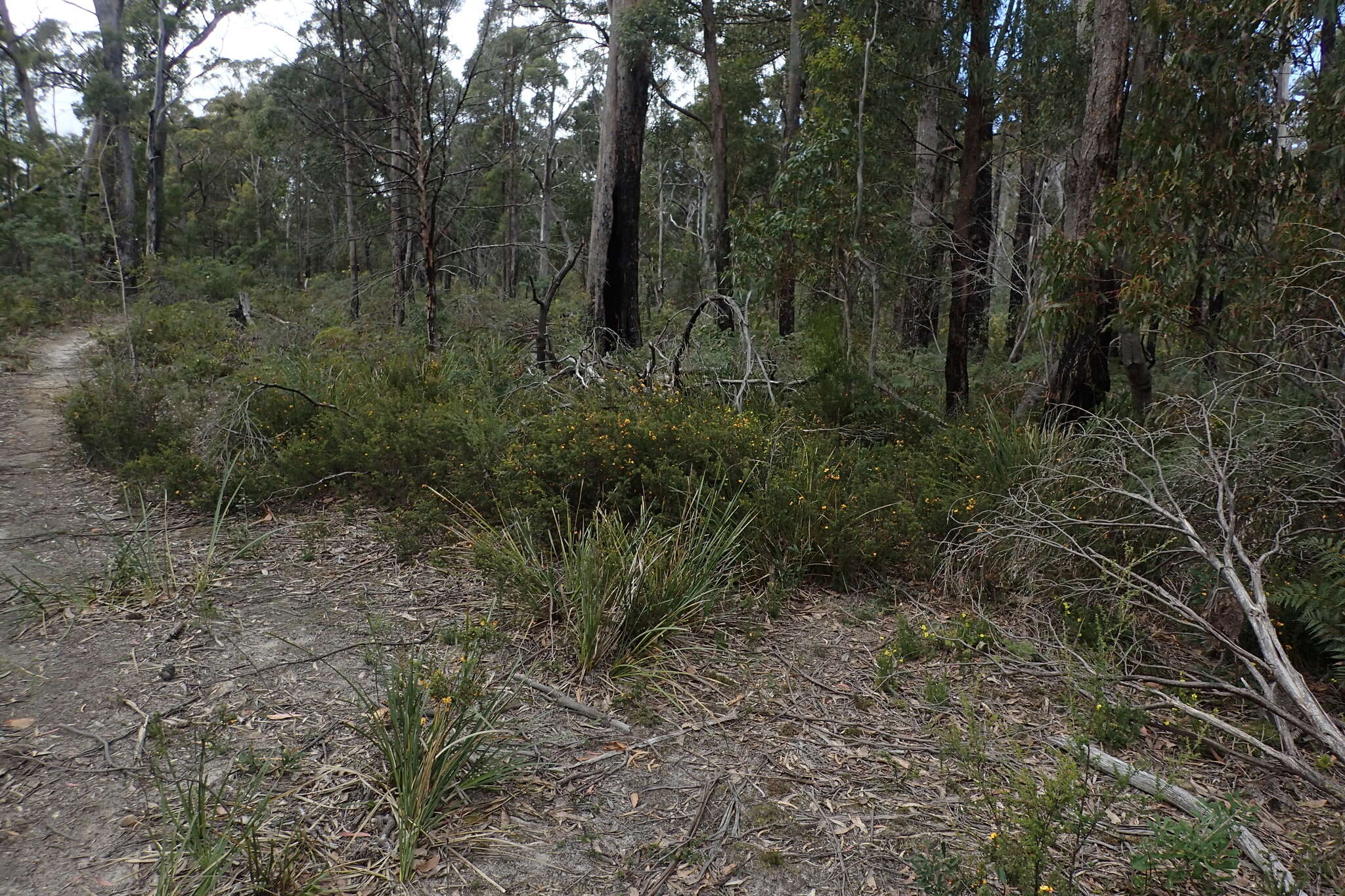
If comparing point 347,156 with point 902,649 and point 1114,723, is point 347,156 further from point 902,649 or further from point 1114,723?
point 1114,723

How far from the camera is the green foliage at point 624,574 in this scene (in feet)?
12.1

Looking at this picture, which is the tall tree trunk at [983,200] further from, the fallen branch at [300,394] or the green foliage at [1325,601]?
the fallen branch at [300,394]

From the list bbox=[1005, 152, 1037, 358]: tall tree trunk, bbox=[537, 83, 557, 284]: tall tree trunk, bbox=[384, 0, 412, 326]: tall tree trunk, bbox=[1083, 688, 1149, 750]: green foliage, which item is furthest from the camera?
bbox=[537, 83, 557, 284]: tall tree trunk

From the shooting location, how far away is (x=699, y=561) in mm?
4262

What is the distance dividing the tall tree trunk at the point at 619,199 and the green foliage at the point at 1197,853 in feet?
27.1

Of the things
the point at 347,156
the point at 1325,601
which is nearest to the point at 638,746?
the point at 1325,601

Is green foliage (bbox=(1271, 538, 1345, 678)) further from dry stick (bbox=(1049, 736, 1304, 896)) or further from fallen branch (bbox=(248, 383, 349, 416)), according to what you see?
fallen branch (bbox=(248, 383, 349, 416))

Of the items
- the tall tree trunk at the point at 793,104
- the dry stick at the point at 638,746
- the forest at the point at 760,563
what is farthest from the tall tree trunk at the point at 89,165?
the dry stick at the point at 638,746

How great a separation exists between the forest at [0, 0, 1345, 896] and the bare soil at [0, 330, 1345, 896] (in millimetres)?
18

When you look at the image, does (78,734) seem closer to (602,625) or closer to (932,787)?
(602,625)

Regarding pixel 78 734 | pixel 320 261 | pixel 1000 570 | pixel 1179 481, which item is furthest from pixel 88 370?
pixel 320 261

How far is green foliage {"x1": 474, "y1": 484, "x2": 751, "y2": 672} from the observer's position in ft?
12.1

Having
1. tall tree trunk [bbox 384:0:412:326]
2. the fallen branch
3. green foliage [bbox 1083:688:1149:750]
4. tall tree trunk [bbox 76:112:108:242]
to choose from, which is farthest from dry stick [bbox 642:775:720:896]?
tall tree trunk [bbox 76:112:108:242]

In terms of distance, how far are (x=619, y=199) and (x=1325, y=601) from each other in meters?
8.50
